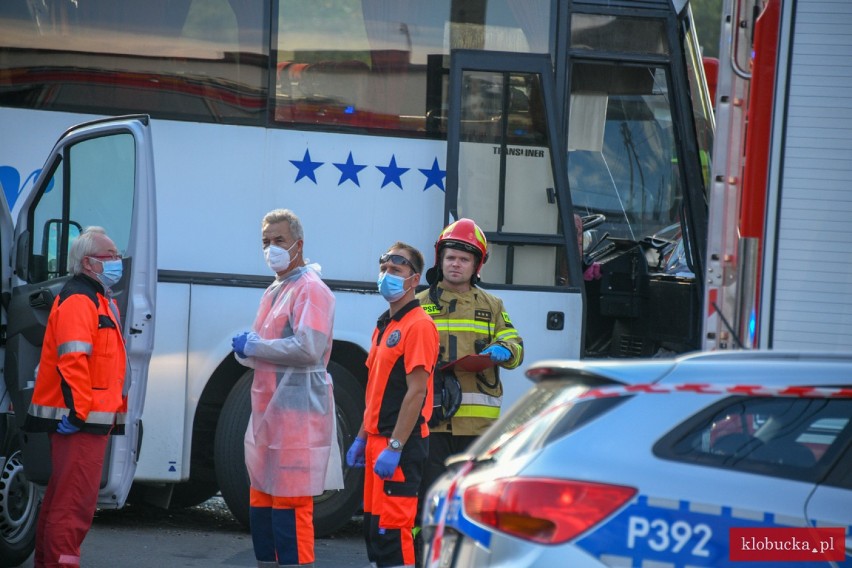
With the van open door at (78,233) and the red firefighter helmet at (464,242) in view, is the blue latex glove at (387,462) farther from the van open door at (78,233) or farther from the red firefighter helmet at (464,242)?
the van open door at (78,233)

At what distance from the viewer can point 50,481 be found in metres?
5.79

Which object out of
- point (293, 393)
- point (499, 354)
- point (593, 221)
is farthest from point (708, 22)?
point (293, 393)

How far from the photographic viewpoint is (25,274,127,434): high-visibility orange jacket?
5.61 metres

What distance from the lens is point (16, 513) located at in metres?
6.49

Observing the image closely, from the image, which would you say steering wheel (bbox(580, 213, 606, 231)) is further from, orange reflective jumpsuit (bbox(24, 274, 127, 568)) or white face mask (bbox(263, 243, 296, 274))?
orange reflective jumpsuit (bbox(24, 274, 127, 568))

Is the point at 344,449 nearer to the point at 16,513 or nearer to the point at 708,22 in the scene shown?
the point at 16,513

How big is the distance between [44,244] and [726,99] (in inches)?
139

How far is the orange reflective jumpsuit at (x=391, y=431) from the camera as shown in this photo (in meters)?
5.43

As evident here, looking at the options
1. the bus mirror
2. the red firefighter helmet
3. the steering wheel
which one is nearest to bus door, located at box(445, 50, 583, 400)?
the bus mirror

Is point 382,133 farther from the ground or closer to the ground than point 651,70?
closer to the ground

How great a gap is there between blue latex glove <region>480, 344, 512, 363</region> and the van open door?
1761 mm

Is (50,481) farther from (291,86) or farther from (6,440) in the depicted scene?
(291,86)

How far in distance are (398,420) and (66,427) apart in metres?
1.50

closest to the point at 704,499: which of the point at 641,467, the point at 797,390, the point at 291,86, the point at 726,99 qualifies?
the point at 641,467
